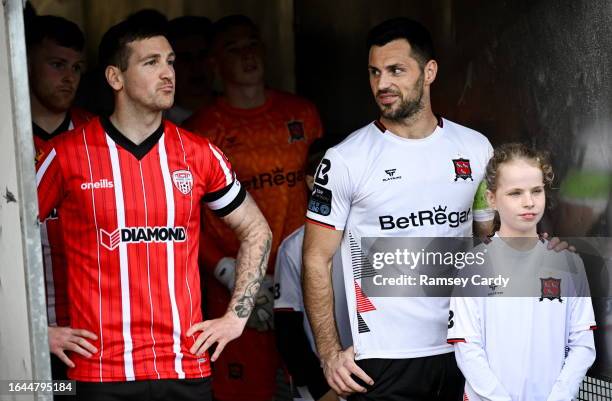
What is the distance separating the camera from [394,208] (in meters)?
4.22

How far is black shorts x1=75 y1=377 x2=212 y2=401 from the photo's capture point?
12.9ft

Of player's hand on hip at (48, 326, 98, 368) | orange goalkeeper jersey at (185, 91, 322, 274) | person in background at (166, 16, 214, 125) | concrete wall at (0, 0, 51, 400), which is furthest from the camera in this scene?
person in background at (166, 16, 214, 125)

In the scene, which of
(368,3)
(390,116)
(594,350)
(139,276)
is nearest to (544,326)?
(594,350)

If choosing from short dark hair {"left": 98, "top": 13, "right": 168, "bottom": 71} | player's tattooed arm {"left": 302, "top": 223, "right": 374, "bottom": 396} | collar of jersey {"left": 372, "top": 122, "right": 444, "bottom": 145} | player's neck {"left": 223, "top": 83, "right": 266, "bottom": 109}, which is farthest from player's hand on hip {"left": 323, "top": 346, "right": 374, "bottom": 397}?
player's neck {"left": 223, "top": 83, "right": 266, "bottom": 109}

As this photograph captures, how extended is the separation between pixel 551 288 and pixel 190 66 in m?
2.67

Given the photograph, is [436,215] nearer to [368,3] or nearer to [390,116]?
[390,116]

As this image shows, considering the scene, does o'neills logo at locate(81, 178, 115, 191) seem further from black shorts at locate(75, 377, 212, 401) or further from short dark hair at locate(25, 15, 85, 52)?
short dark hair at locate(25, 15, 85, 52)

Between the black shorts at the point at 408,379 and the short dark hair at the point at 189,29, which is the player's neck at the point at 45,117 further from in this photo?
the black shorts at the point at 408,379

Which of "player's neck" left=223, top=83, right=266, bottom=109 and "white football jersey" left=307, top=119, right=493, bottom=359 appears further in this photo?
"player's neck" left=223, top=83, right=266, bottom=109

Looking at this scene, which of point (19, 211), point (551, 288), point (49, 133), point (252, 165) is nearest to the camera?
point (19, 211)

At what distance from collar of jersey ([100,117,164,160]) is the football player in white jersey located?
0.64 m

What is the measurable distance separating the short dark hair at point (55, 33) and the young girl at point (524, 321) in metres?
1.90

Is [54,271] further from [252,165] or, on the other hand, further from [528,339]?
[528,339]

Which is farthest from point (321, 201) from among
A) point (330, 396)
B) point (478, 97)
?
point (478, 97)
